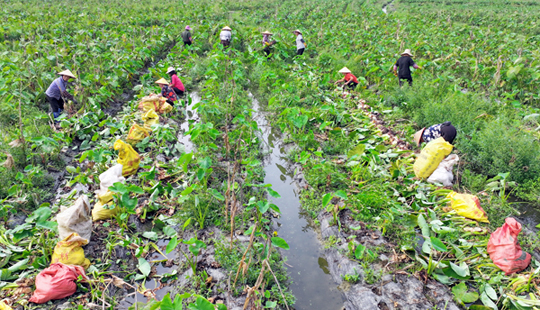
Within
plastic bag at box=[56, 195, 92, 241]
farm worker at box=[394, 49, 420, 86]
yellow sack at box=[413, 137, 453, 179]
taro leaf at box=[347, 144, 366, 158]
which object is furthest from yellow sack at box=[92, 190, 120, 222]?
farm worker at box=[394, 49, 420, 86]

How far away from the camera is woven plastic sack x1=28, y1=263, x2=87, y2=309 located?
2.84 metres

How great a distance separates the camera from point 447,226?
12.2 feet

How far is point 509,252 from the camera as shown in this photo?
10.2 feet

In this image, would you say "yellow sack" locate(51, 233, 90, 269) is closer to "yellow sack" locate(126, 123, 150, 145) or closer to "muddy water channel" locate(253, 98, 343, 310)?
"muddy water channel" locate(253, 98, 343, 310)

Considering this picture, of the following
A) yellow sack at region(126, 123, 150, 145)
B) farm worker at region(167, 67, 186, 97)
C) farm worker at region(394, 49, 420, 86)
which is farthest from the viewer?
farm worker at region(394, 49, 420, 86)

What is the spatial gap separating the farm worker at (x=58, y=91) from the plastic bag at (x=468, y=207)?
6868 millimetres

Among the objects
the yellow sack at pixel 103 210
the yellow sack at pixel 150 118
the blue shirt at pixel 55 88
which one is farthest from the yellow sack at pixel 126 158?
the blue shirt at pixel 55 88

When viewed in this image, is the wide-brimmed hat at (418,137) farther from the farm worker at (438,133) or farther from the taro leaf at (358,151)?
the taro leaf at (358,151)

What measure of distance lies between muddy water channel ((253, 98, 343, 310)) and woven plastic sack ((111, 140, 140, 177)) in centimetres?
216

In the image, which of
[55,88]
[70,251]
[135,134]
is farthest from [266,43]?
[70,251]

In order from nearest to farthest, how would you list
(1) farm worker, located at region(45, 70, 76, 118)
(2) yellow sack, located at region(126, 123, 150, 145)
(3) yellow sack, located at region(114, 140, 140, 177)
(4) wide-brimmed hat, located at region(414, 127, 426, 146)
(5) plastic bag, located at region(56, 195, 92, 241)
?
1. (5) plastic bag, located at region(56, 195, 92, 241)
2. (3) yellow sack, located at region(114, 140, 140, 177)
3. (4) wide-brimmed hat, located at region(414, 127, 426, 146)
4. (2) yellow sack, located at region(126, 123, 150, 145)
5. (1) farm worker, located at region(45, 70, 76, 118)

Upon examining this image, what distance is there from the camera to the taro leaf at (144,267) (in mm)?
3339

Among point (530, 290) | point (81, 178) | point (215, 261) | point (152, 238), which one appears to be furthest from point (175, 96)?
point (530, 290)

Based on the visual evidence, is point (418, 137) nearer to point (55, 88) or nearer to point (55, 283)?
point (55, 283)
